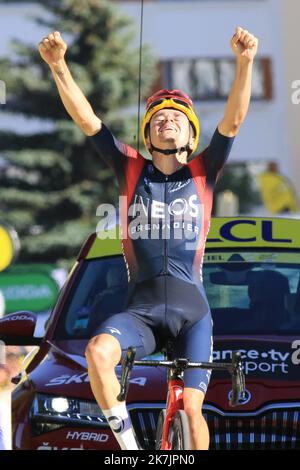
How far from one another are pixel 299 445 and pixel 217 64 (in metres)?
33.7

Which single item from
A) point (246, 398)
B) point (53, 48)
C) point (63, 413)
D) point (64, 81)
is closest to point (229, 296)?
point (246, 398)

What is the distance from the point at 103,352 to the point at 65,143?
26322 millimetres

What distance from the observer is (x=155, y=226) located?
5137 mm

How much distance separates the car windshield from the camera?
21.0 ft

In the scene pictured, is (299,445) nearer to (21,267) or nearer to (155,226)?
(155,226)

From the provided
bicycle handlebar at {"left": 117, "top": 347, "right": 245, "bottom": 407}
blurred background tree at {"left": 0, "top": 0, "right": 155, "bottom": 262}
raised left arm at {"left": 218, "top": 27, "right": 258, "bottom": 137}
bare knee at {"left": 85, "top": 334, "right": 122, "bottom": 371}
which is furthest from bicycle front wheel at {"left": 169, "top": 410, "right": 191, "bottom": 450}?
blurred background tree at {"left": 0, "top": 0, "right": 155, "bottom": 262}

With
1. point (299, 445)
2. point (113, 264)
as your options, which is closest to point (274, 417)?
point (299, 445)

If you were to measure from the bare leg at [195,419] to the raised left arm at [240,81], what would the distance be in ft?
3.45

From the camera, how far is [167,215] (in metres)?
5.16

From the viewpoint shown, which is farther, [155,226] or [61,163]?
[61,163]

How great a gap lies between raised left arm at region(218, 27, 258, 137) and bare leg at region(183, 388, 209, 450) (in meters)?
1.05

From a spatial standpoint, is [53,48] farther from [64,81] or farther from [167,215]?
[167,215]

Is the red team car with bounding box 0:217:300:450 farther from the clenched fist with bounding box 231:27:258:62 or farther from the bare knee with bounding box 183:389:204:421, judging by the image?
the clenched fist with bounding box 231:27:258:62

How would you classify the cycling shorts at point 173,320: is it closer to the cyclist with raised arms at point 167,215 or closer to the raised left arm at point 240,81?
the cyclist with raised arms at point 167,215
